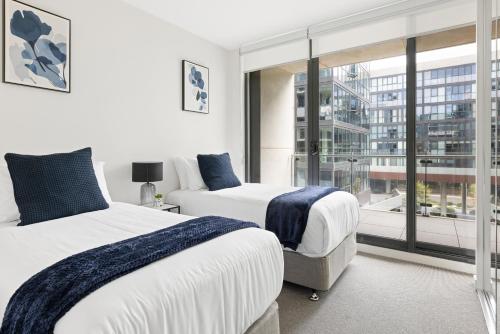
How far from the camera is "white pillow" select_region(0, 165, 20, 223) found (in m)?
1.93

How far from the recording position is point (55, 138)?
2.55m

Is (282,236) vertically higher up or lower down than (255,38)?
lower down

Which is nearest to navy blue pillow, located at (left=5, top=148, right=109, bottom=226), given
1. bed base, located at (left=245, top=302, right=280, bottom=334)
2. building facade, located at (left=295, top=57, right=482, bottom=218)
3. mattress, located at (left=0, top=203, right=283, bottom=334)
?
mattress, located at (left=0, top=203, right=283, bottom=334)

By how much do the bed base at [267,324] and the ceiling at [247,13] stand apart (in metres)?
2.88

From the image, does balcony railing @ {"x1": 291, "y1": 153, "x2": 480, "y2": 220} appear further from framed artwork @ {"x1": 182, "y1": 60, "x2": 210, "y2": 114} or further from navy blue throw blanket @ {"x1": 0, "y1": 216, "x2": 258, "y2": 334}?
navy blue throw blanket @ {"x1": 0, "y1": 216, "x2": 258, "y2": 334}

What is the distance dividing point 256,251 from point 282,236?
3.01 ft

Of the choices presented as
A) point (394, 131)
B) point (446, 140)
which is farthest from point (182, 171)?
point (446, 140)

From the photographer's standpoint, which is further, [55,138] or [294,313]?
[55,138]

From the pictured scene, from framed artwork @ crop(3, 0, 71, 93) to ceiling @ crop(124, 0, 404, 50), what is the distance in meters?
0.90

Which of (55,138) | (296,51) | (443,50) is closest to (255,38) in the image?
(296,51)

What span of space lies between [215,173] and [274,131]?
1.49m

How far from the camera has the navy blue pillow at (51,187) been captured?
6.17ft

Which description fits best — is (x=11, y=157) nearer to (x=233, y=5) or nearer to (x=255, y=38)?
(x=233, y=5)

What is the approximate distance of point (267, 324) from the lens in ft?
5.03
